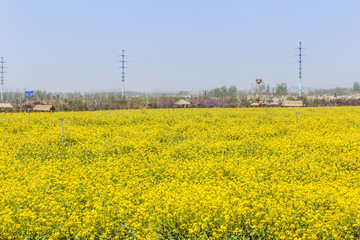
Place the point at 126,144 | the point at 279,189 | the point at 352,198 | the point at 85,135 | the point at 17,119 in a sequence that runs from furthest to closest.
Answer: the point at 17,119 → the point at 85,135 → the point at 126,144 → the point at 279,189 → the point at 352,198

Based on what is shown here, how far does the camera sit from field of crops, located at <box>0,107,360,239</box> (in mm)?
6773

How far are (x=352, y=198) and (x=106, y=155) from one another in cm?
1039

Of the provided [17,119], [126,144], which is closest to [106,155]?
[126,144]

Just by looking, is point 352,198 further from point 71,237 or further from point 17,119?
point 17,119

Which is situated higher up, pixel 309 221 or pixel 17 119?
pixel 17 119

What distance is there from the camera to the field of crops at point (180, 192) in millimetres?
6773

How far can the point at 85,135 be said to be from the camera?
65.9ft

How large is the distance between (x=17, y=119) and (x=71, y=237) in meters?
22.3

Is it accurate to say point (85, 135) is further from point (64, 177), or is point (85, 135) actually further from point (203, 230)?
point (203, 230)

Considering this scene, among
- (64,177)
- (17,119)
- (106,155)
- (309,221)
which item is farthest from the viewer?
(17,119)

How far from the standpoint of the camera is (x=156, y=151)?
1553cm

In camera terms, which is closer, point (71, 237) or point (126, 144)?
point (71, 237)

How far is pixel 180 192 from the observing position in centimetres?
859

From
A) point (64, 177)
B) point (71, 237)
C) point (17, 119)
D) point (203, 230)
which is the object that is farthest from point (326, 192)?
point (17, 119)
